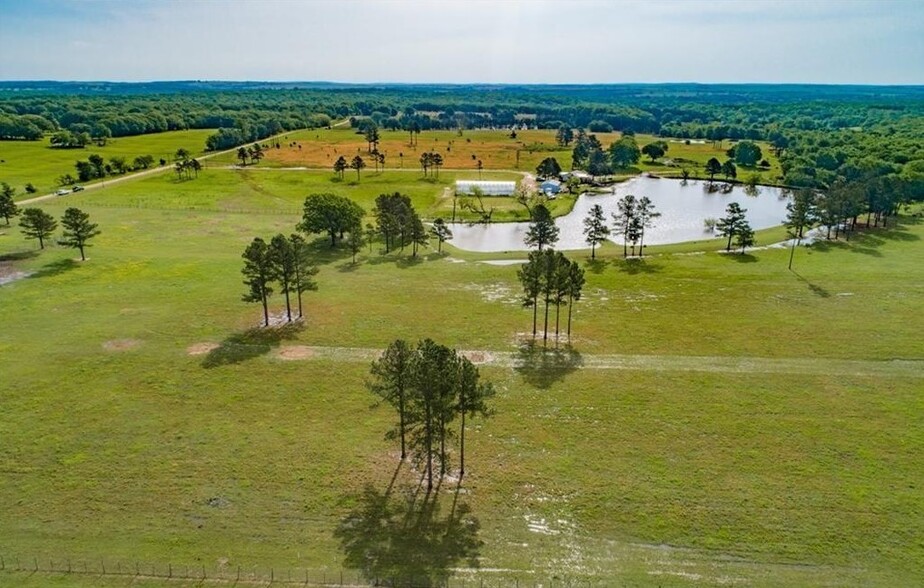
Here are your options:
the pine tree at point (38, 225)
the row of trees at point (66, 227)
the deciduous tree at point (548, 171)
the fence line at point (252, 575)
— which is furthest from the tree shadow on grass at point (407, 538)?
the deciduous tree at point (548, 171)

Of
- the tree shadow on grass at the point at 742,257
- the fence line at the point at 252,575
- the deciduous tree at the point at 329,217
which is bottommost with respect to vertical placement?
the fence line at the point at 252,575

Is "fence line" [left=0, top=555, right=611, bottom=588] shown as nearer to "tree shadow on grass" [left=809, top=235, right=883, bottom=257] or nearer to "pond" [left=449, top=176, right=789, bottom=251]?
"pond" [left=449, top=176, right=789, bottom=251]

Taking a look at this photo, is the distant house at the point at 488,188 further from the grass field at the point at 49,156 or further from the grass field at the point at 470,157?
the grass field at the point at 49,156

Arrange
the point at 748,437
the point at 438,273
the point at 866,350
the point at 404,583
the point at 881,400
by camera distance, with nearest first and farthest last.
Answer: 1. the point at 404,583
2. the point at 748,437
3. the point at 881,400
4. the point at 866,350
5. the point at 438,273

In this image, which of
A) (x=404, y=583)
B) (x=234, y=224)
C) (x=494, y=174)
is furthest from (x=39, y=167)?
(x=404, y=583)

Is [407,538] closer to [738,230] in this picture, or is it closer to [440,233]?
[440,233]

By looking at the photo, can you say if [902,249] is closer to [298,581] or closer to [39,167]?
[298,581]

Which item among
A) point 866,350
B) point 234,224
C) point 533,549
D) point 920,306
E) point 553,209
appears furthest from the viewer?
point 553,209

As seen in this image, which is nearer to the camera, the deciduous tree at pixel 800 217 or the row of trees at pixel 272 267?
the row of trees at pixel 272 267
